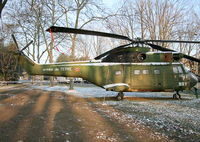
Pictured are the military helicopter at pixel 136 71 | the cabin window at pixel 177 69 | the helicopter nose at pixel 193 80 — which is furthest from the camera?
the helicopter nose at pixel 193 80

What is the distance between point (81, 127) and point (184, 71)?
765 cm

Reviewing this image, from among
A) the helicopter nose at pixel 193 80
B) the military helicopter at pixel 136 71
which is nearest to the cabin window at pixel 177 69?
the military helicopter at pixel 136 71

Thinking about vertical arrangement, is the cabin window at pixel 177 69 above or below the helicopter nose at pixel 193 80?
above

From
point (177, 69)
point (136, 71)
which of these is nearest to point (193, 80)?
point (177, 69)

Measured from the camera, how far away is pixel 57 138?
3123mm

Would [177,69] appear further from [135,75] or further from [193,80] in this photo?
[135,75]

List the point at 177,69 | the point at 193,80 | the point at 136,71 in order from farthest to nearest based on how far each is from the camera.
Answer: the point at 193,80, the point at 177,69, the point at 136,71

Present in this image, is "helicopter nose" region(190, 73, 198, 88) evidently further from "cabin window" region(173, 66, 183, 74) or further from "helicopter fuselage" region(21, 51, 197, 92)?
"cabin window" region(173, 66, 183, 74)

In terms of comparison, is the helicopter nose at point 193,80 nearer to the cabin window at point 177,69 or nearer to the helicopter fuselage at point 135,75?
the helicopter fuselage at point 135,75

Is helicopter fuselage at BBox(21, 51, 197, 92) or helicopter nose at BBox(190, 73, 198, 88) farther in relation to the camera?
helicopter nose at BBox(190, 73, 198, 88)

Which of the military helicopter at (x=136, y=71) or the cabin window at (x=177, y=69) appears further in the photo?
the cabin window at (x=177, y=69)

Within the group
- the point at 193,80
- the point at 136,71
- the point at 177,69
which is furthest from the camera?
the point at 193,80

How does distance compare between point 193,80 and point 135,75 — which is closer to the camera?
point 135,75

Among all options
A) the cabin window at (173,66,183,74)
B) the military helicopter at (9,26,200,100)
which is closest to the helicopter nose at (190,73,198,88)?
the military helicopter at (9,26,200,100)
